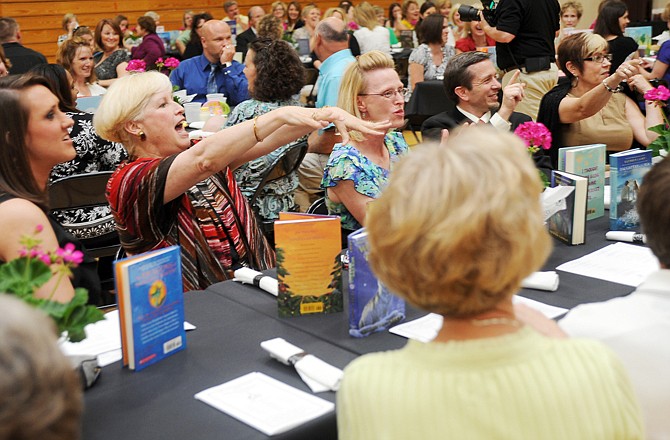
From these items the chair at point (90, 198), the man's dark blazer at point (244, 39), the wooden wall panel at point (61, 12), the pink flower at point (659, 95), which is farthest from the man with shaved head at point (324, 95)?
the wooden wall panel at point (61, 12)

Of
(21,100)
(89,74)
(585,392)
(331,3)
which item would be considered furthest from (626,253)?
(331,3)

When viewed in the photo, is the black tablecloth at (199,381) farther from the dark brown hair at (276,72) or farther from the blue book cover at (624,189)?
the dark brown hair at (276,72)

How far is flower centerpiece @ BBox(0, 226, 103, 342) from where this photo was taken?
4.44 ft

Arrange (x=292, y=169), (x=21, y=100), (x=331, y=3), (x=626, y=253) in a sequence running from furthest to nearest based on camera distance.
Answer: (x=331, y=3), (x=292, y=169), (x=626, y=253), (x=21, y=100)

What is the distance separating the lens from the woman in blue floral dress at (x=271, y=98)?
14.1 feet

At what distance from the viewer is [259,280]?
7.52 feet

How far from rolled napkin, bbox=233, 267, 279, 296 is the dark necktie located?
430cm

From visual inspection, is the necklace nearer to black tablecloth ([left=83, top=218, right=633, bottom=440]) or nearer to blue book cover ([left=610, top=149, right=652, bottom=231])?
black tablecloth ([left=83, top=218, right=633, bottom=440])

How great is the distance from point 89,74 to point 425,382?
5570 mm

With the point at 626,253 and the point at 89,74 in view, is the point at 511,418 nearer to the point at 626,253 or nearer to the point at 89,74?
the point at 626,253

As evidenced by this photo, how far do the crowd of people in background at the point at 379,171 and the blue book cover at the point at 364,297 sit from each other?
14.9 inches

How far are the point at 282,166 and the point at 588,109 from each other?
1.61 meters

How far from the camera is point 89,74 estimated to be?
6.12 metres

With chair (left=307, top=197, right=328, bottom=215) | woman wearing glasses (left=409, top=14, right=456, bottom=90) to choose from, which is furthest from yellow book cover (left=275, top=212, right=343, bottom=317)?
woman wearing glasses (left=409, top=14, right=456, bottom=90)
